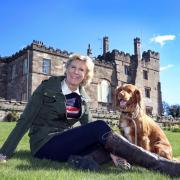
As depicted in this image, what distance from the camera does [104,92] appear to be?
38.0 meters

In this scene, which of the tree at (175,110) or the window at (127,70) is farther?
the tree at (175,110)

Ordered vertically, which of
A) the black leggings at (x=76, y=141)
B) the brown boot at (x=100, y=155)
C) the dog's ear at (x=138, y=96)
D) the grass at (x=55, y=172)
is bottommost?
the grass at (x=55, y=172)

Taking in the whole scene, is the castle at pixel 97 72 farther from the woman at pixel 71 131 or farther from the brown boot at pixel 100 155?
the brown boot at pixel 100 155

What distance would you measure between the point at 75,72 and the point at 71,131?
3.35 feet

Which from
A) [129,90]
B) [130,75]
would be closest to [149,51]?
[130,75]

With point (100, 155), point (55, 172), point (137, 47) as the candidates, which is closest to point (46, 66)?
point (137, 47)

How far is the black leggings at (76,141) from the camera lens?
197 inches

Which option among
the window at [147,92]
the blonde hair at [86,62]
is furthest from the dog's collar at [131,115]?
the window at [147,92]

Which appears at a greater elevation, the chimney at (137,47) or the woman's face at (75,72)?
the chimney at (137,47)

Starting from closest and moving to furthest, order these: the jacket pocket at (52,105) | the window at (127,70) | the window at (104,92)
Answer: the jacket pocket at (52,105)
the window at (104,92)
the window at (127,70)

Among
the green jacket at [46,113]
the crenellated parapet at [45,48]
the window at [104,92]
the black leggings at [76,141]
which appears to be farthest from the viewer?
the window at [104,92]

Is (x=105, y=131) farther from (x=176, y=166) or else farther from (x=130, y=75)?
(x=130, y=75)

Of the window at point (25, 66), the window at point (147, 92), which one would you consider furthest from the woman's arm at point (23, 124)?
the window at point (147, 92)

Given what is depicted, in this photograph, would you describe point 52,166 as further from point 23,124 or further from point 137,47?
point 137,47
